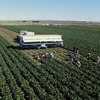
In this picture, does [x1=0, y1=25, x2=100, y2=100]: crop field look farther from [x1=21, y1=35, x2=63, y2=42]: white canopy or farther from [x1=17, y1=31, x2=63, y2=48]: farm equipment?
[x1=21, y1=35, x2=63, y2=42]: white canopy

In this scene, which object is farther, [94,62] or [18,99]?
[94,62]

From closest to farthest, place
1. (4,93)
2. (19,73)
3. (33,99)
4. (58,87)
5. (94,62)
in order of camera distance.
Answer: (33,99) → (4,93) → (58,87) → (19,73) → (94,62)

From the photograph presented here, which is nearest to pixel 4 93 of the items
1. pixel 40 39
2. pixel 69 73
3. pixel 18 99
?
pixel 18 99

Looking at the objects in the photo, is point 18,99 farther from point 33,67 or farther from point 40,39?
point 40,39

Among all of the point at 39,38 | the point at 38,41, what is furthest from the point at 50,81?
the point at 39,38

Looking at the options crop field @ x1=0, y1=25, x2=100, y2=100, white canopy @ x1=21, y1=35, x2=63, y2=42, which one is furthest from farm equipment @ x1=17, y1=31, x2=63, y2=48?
crop field @ x1=0, y1=25, x2=100, y2=100

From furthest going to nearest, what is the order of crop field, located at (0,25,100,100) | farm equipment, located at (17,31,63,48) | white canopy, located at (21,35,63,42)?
white canopy, located at (21,35,63,42)
farm equipment, located at (17,31,63,48)
crop field, located at (0,25,100,100)

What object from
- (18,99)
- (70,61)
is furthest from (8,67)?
(18,99)

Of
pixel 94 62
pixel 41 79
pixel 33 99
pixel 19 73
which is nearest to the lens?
pixel 33 99

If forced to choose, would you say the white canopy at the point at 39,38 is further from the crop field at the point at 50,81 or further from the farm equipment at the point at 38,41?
the crop field at the point at 50,81

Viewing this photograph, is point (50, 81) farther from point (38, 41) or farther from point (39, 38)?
point (39, 38)

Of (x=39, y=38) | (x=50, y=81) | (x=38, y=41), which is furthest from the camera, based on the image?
(x=39, y=38)
